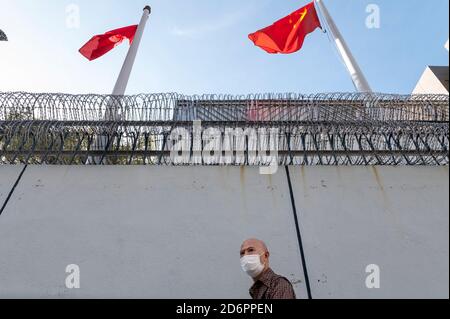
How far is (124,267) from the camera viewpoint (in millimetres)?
3094

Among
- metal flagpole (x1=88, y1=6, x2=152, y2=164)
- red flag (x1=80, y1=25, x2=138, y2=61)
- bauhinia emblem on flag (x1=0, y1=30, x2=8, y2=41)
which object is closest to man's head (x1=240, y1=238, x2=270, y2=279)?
metal flagpole (x1=88, y1=6, x2=152, y2=164)

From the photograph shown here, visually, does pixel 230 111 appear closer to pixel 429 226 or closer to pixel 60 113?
pixel 60 113

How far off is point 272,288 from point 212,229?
1.33m

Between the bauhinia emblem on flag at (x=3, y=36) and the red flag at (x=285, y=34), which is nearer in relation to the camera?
the bauhinia emblem on flag at (x=3, y=36)

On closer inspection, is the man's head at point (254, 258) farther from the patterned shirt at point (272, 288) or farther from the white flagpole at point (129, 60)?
the white flagpole at point (129, 60)

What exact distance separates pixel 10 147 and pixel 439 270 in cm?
477

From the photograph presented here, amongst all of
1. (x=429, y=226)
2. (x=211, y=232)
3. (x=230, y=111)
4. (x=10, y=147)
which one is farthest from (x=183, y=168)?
(x=429, y=226)

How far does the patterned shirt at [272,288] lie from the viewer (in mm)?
2053

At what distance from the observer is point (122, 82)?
7.48 m

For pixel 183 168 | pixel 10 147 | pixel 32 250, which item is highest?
pixel 10 147

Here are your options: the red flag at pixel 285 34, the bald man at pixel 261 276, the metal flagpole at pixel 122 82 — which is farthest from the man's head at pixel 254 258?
the red flag at pixel 285 34

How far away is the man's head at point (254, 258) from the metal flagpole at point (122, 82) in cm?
252

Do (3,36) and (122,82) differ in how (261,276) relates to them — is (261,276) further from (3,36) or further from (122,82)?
(122,82)

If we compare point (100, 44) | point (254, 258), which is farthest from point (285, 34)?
point (254, 258)
